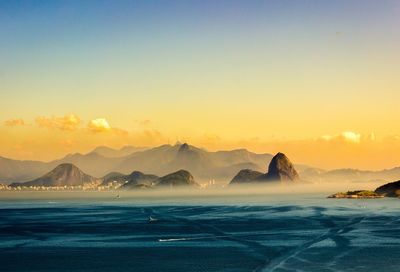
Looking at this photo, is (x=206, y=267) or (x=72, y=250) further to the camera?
(x=72, y=250)

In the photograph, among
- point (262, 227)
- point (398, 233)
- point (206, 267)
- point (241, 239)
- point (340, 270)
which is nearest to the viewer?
point (340, 270)

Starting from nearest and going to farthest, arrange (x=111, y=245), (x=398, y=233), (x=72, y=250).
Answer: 1. (x=72, y=250)
2. (x=111, y=245)
3. (x=398, y=233)

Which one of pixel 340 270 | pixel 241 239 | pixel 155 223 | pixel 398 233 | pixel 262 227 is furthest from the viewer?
pixel 155 223

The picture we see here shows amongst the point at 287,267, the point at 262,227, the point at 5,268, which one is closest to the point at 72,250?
the point at 5,268

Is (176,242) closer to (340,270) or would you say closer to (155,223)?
(340,270)

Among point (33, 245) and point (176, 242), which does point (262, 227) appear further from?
point (33, 245)

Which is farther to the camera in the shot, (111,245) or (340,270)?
(111,245)

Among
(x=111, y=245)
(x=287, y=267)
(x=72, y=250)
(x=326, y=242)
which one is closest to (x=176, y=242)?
Result: (x=111, y=245)

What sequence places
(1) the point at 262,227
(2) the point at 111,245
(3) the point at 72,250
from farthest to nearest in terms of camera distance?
(1) the point at 262,227
(2) the point at 111,245
(3) the point at 72,250
